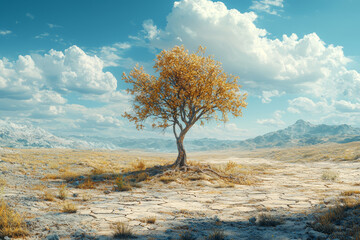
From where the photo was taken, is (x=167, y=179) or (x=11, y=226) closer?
(x=11, y=226)

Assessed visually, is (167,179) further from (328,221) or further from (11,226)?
(328,221)

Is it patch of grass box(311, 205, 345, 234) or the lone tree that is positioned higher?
the lone tree

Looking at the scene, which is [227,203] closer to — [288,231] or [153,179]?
[288,231]

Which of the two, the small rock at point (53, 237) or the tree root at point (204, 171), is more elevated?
the small rock at point (53, 237)

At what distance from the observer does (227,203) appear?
947cm

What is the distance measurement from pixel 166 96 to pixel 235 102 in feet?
16.5

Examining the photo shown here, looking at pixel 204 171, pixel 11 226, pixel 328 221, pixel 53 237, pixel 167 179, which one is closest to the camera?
pixel 53 237

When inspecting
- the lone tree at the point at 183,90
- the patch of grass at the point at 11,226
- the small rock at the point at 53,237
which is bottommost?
the small rock at the point at 53,237

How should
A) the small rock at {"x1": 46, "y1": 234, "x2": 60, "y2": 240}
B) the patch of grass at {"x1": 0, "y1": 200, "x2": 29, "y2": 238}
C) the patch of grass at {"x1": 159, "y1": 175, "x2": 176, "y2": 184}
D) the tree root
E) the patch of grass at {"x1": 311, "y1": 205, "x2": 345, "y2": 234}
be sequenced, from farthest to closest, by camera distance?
1. the tree root
2. the patch of grass at {"x1": 159, "y1": 175, "x2": 176, "y2": 184}
3. the patch of grass at {"x1": 311, "y1": 205, "x2": 345, "y2": 234}
4. the patch of grass at {"x1": 0, "y1": 200, "x2": 29, "y2": 238}
5. the small rock at {"x1": 46, "y1": 234, "x2": 60, "y2": 240}

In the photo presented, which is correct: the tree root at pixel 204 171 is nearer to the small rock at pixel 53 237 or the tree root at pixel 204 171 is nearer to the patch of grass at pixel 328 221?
the patch of grass at pixel 328 221

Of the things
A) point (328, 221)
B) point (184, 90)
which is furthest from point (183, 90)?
point (328, 221)

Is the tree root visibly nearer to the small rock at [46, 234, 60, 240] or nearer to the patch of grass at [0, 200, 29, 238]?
the patch of grass at [0, 200, 29, 238]

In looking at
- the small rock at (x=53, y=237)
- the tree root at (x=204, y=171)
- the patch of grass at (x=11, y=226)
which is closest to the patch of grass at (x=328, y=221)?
the small rock at (x=53, y=237)

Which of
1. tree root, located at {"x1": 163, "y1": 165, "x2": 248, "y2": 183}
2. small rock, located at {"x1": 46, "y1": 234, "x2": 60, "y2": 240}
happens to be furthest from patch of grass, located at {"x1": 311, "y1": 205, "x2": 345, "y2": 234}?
tree root, located at {"x1": 163, "y1": 165, "x2": 248, "y2": 183}
